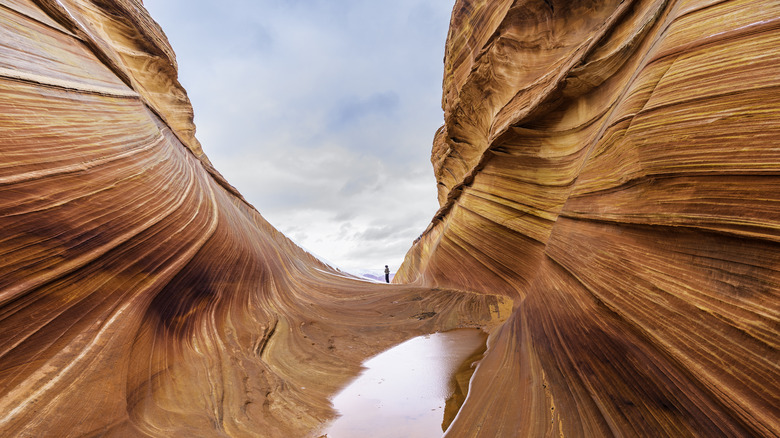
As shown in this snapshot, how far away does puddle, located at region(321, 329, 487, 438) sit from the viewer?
2.21 m

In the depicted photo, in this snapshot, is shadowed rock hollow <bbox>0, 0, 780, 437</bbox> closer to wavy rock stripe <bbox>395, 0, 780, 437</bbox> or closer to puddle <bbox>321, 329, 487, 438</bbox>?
wavy rock stripe <bbox>395, 0, 780, 437</bbox>

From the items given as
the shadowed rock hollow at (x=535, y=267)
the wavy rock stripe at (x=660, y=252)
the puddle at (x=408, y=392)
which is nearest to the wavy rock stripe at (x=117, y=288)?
the shadowed rock hollow at (x=535, y=267)

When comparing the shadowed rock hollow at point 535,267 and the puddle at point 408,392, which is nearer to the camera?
the shadowed rock hollow at point 535,267

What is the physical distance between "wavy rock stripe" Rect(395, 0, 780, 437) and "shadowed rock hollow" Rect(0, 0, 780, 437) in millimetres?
12

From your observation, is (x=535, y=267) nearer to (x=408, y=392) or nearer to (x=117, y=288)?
(x=408, y=392)

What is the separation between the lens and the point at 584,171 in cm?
304

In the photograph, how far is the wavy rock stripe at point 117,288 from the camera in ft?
5.61

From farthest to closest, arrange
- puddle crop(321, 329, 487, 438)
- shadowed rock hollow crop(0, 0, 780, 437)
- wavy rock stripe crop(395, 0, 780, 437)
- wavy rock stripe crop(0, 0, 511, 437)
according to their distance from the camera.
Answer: puddle crop(321, 329, 487, 438), wavy rock stripe crop(0, 0, 511, 437), shadowed rock hollow crop(0, 0, 780, 437), wavy rock stripe crop(395, 0, 780, 437)

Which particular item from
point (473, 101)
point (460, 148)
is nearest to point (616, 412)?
point (473, 101)

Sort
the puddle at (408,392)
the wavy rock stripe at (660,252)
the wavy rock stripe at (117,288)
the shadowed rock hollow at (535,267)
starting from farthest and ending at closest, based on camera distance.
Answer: the puddle at (408,392) → the wavy rock stripe at (117,288) → the shadowed rock hollow at (535,267) → the wavy rock stripe at (660,252)

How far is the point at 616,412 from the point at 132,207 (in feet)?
12.9

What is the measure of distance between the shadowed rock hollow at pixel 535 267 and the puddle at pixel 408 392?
0.66ft

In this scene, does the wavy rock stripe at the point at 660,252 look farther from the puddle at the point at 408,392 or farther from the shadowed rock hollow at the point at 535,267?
the puddle at the point at 408,392

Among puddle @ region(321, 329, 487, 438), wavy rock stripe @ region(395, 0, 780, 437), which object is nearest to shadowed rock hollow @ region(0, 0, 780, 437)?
wavy rock stripe @ region(395, 0, 780, 437)
